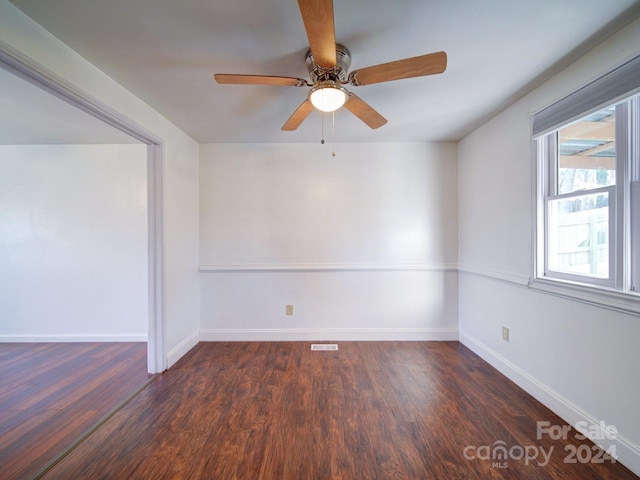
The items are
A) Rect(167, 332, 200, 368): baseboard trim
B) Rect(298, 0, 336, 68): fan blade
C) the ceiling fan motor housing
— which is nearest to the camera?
Rect(298, 0, 336, 68): fan blade

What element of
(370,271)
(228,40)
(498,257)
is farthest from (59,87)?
(498,257)

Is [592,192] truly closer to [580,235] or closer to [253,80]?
[580,235]

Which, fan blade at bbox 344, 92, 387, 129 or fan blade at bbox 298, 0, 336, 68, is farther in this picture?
fan blade at bbox 344, 92, 387, 129

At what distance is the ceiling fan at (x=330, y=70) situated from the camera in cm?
100

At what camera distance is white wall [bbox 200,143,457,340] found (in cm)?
288

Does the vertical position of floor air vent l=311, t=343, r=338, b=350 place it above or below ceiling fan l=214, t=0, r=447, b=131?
below

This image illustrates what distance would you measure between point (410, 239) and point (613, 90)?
6.01 ft

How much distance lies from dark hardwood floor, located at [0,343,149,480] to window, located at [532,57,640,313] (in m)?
3.29

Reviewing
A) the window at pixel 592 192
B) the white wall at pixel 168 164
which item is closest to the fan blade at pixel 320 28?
the white wall at pixel 168 164

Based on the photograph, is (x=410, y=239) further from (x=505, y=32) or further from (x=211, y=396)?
(x=211, y=396)

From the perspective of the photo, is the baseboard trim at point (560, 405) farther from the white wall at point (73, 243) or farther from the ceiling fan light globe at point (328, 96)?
the white wall at point (73, 243)

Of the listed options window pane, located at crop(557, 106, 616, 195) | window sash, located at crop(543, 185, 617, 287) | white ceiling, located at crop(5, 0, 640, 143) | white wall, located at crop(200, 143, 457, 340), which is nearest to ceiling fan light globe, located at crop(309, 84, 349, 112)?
white ceiling, located at crop(5, 0, 640, 143)

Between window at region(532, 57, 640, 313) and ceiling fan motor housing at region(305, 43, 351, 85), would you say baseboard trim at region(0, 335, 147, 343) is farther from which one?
window at region(532, 57, 640, 313)

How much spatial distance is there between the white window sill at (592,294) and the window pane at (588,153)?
0.63 meters
